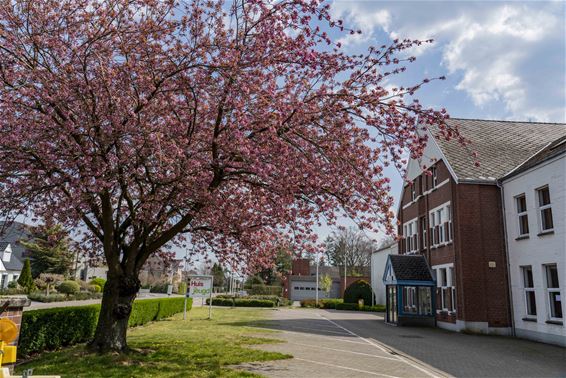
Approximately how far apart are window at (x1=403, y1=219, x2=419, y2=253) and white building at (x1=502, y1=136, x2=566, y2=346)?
25.1 feet

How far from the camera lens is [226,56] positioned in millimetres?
8500

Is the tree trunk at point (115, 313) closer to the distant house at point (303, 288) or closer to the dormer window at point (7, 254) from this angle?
the dormer window at point (7, 254)

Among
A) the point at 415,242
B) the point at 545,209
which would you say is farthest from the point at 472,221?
the point at 415,242

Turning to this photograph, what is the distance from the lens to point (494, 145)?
75.4 ft

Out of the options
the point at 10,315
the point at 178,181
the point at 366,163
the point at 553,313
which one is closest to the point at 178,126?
the point at 178,181

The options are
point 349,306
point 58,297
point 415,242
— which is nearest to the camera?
point 415,242

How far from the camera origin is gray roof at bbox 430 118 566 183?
68.7 feet

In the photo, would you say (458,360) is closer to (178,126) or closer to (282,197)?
(282,197)

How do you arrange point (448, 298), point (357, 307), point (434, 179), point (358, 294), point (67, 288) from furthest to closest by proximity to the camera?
point (358, 294) < point (67, 288) < point (357, 307) < point (434, 179) < point (448, 298)

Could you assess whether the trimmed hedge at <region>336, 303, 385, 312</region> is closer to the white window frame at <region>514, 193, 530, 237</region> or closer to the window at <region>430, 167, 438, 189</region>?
the window at <region>430, 167, 438, 189</region>

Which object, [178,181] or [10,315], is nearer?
[10,315]

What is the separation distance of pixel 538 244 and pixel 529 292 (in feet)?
7.87

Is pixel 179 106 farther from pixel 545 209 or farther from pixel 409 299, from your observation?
pixel 409 299

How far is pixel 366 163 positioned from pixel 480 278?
1342cm
